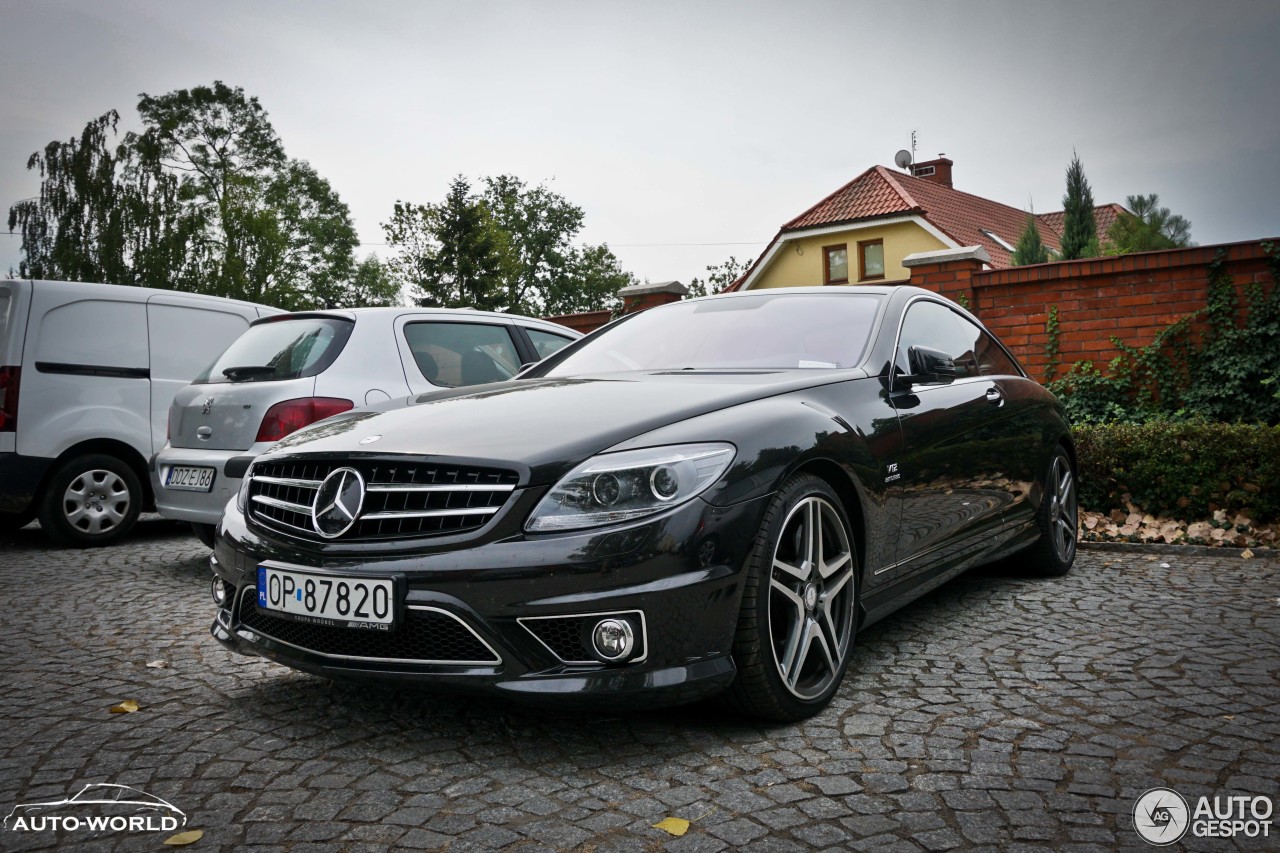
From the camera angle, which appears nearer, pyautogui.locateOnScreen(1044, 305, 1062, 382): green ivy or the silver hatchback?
the silver hatchback

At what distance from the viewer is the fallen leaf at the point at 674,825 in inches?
95.8

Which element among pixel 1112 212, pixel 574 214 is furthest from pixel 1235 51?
pixel 574 214

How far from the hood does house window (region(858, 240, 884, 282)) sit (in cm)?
2970

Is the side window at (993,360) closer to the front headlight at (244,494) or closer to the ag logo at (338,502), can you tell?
the ag logo at (338,502)

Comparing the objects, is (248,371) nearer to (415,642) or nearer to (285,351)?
(285,351)

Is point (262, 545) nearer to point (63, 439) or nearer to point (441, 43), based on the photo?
point (63, 439)

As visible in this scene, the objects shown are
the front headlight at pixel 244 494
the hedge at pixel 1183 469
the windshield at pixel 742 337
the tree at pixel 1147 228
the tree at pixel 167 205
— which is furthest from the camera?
the tree at pixel 167 205

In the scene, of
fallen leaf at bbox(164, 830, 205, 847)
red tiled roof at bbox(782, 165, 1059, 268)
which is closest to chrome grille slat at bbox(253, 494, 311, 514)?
fallen leaf at bbox(164, 830, 205, 847)

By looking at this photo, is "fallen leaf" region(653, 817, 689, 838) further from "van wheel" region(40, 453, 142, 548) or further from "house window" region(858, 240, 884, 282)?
"house window" region(858, 240, 884, 282)

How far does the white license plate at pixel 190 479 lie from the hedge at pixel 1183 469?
19.2 feet

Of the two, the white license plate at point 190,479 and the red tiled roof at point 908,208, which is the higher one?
the red tiled roof at point 908,208

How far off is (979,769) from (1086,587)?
9.62ft

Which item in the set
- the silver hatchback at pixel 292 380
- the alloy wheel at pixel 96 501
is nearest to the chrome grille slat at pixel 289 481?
the silver hatchback at pixel 292 380

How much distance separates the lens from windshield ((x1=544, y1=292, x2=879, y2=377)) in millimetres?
4074
